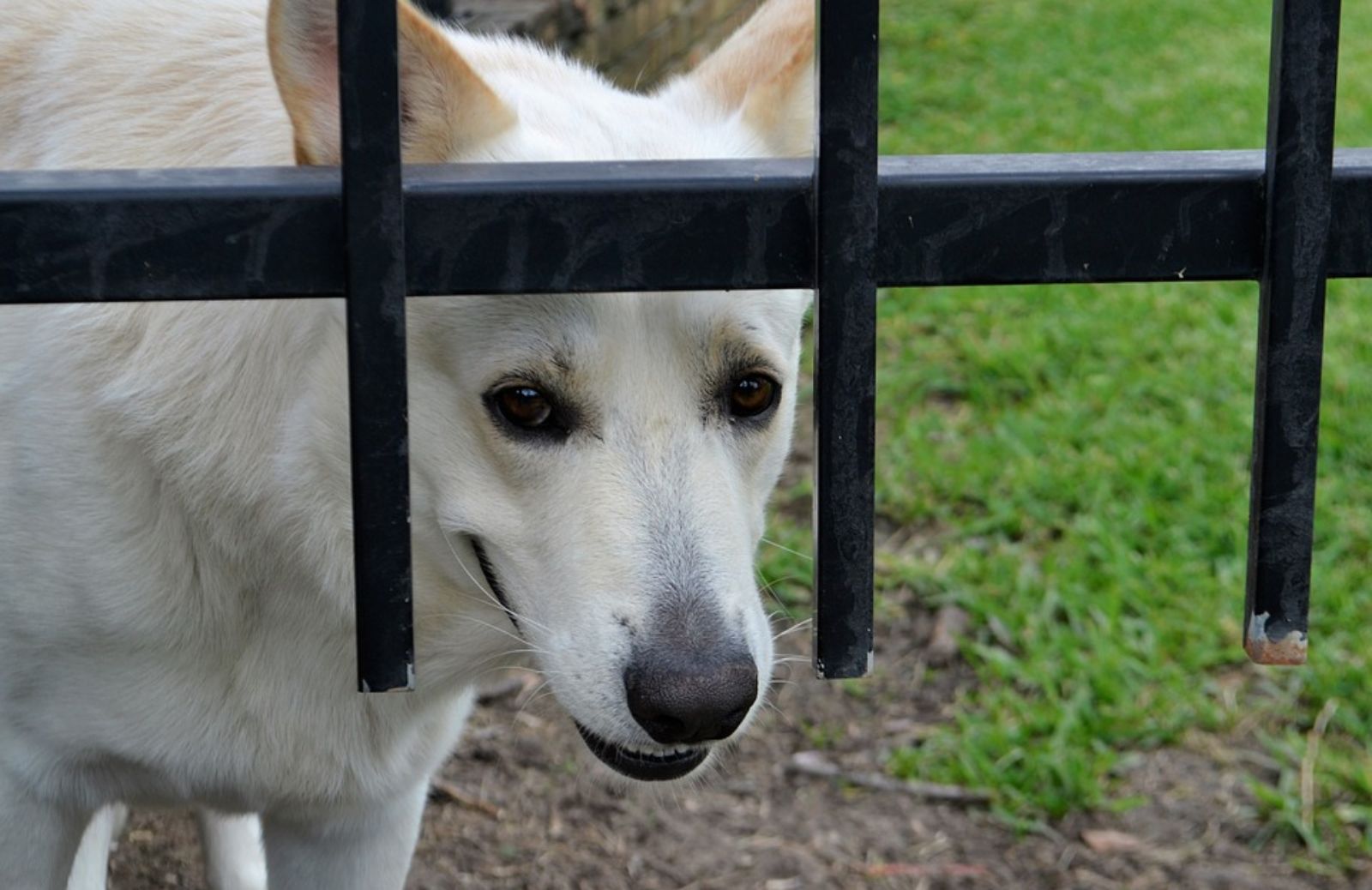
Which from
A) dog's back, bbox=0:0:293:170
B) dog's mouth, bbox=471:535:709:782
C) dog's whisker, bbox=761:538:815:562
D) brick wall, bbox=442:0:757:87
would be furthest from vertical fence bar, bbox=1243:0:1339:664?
brick wall, bbox=442:0:757:87

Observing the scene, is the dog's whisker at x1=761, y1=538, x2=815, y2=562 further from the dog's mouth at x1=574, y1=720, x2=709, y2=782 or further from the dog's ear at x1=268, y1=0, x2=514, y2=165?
the dog's ear at x1=268, y1=0, x2=514, y2=165

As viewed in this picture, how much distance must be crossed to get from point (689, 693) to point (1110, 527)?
269cm

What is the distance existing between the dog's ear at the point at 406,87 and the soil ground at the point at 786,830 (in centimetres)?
178

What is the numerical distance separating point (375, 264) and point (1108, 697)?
262 cm

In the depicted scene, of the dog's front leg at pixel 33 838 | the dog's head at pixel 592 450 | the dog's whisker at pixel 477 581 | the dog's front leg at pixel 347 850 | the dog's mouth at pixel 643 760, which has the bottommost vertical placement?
the dog's front leg at pixel 347 850

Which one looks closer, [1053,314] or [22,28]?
[22,28]

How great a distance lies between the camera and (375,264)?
1.64 meters

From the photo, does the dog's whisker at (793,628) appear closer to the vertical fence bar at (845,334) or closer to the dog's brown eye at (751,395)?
the vertical fence bar at (845,334)

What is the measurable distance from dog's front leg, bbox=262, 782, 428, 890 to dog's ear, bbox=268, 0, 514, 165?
1.15 m

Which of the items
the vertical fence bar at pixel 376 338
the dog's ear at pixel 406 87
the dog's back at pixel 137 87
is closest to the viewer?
the vertical fence bar at pixel 376 338

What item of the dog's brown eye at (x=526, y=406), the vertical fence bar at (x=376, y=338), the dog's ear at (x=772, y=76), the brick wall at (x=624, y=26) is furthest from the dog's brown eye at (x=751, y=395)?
the brick wall at (x=624, y=26)

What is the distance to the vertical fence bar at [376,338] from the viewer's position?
1598 mm

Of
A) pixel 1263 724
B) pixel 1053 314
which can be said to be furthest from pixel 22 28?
pixel 1053 314

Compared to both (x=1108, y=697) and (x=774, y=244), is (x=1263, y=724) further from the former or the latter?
(x=774, y=244)
